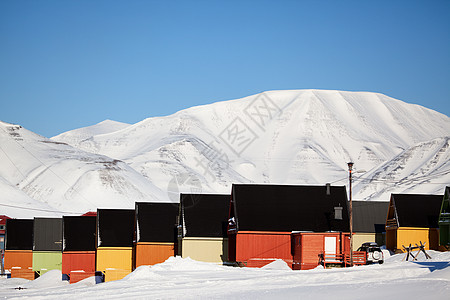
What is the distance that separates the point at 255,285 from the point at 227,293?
2.82 meters

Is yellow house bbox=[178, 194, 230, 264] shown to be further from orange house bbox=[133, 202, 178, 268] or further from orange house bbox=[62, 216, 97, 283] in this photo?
orange house bbox=[62, 216, 97, 283]

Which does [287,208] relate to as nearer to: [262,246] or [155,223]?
[262,246]

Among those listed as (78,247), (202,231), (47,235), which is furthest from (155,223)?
(47,235)

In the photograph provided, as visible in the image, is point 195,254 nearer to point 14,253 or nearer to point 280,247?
point 280,247

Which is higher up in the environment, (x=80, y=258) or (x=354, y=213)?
(x=354, y=213)

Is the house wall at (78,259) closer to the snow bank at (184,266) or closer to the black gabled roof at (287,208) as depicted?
the black gabled roof at (287,208)

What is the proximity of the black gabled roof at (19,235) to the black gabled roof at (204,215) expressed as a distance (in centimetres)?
2821

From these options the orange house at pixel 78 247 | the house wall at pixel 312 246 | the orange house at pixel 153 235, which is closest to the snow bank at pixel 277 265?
the house wall at pixel 312 246

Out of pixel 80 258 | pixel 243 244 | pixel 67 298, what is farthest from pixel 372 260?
pixel 80 258

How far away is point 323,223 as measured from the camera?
174 ft

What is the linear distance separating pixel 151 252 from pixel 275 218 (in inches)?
511

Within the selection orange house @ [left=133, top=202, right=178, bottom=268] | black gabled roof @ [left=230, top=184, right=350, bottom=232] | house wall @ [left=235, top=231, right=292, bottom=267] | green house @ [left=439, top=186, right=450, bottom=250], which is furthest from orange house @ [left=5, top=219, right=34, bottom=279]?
green house @ [left=439, top=186, right=450, bottom=250]

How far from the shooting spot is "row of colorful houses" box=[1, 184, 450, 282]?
5278cm

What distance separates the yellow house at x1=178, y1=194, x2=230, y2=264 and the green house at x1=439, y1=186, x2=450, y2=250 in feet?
56.5
